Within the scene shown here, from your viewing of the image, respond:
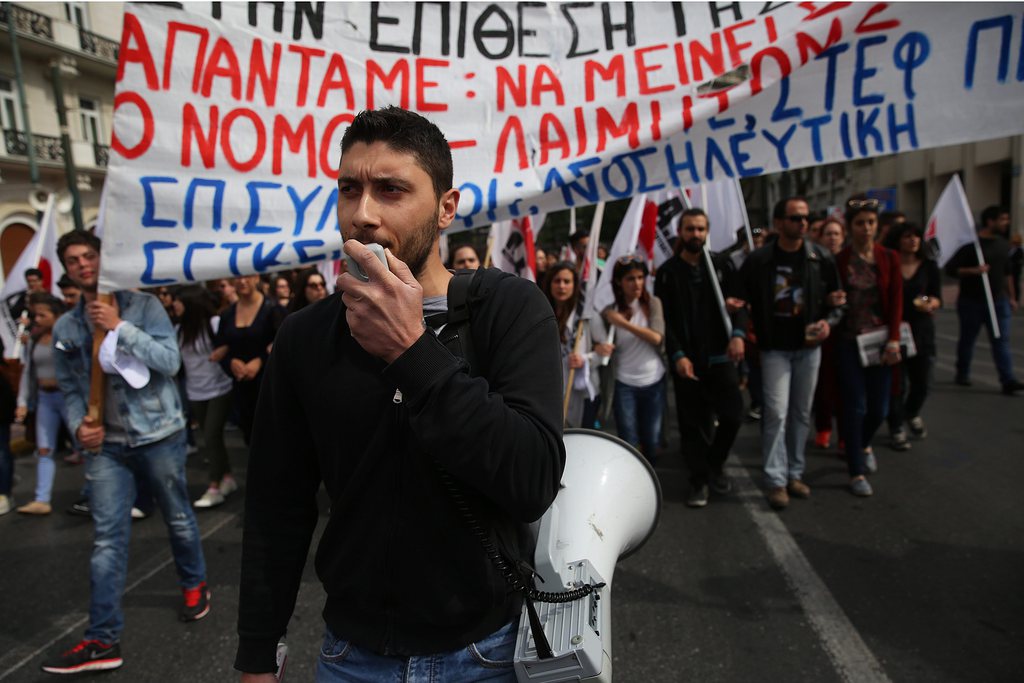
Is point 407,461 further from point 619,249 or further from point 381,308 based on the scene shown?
point 619,249

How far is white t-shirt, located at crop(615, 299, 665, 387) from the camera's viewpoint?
4.96 m

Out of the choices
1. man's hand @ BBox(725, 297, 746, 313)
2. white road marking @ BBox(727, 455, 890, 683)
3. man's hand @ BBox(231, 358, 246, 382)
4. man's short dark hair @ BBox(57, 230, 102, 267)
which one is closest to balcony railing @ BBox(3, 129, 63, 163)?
man's hand @ BBox(231, 358, 246, 382)

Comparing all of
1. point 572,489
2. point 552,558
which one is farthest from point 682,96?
point 552,558

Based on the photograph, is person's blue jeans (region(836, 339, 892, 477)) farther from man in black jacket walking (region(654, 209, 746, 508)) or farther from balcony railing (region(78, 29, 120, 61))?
balcony railing (region(78, 29, 120, 61))

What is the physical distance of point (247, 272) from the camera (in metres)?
2.53

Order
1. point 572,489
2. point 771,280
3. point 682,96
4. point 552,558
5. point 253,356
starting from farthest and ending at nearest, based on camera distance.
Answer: point 253,356 < point 771,280 < point 682,96 < point 572,489 < point 552,558

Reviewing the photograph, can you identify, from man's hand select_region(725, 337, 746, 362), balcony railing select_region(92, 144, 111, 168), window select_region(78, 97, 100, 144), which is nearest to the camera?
man's hand select_region(725, 337, 746, 362)

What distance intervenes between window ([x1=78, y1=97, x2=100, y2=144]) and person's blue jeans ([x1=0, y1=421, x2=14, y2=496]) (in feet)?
74.4

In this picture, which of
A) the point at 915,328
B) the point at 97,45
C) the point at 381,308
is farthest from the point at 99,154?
the point at 381,308

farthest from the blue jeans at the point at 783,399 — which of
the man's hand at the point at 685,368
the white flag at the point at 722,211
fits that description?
the white flag at the point at 722,211

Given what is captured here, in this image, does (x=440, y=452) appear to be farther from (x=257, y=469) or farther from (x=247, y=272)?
(x=247, y=272)

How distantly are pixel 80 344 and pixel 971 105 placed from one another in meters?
3.98

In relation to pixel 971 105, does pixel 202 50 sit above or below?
above

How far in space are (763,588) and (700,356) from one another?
1720mm
